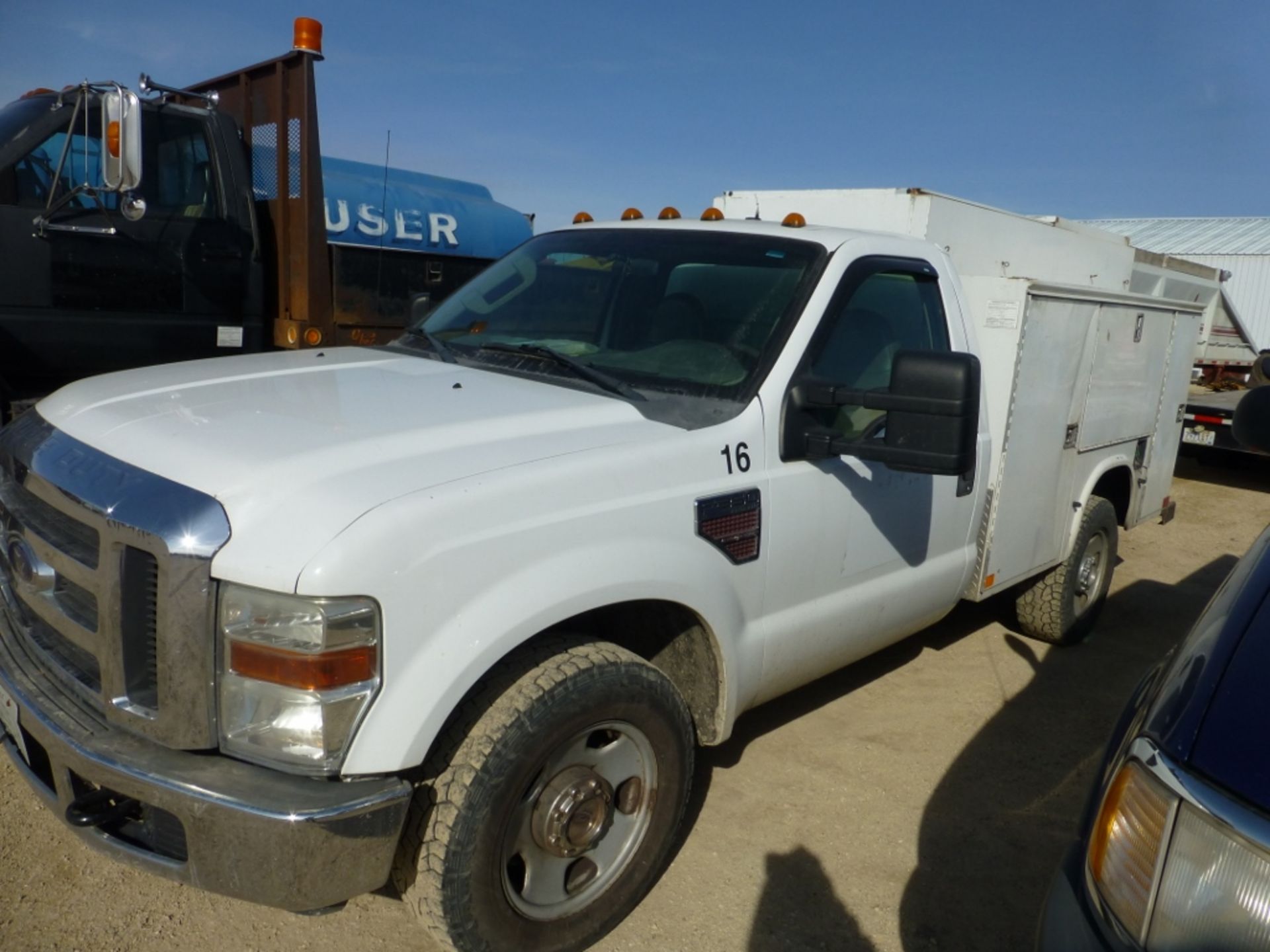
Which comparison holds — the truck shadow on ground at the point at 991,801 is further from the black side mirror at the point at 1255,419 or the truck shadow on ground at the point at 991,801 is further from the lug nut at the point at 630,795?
the black side mirror at the point at 1255,419

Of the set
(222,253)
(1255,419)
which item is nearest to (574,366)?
(1255,419)

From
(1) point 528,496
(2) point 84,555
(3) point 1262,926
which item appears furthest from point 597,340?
(3) point 1262,926

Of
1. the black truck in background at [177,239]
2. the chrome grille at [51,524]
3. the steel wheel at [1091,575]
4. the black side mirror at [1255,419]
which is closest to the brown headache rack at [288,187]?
the black truck in background at [177,239]

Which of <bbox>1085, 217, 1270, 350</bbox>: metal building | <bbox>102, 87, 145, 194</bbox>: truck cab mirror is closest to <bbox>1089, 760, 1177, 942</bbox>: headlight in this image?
<bbox>102, 87, 145, 194</bbox>: truck cab mirror

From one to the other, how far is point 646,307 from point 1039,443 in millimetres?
1951

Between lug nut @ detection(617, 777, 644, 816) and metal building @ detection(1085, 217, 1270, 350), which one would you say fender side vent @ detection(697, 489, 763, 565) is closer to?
lug nut @ detection(617, 777, 644, 816)

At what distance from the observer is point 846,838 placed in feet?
10.9

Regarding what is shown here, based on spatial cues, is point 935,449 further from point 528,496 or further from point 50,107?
point 50,107

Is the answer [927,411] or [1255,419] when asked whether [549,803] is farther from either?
[1255,419]

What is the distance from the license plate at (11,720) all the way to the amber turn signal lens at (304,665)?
0.78 metres

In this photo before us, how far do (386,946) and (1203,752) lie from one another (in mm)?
2058

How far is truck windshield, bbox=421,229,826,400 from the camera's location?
310 cm

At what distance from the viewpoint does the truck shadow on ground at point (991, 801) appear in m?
2.90

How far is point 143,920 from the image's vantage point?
2.69 metres
